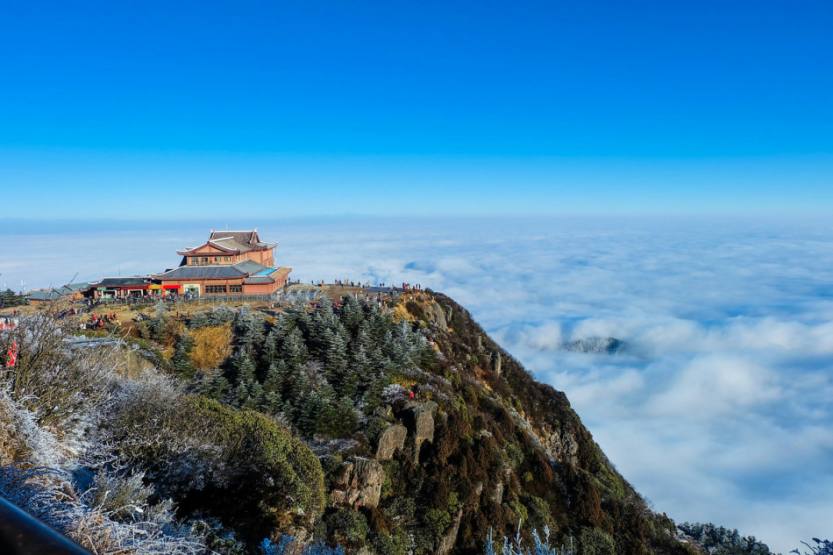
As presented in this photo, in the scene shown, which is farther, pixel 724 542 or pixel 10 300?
pixel 10 300

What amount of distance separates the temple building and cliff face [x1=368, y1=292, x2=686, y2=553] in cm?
1749

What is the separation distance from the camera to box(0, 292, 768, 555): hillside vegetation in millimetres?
8000

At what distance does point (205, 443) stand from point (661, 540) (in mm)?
22905

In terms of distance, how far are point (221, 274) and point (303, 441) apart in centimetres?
2252

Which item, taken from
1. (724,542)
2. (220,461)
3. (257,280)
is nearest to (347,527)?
(220,461)

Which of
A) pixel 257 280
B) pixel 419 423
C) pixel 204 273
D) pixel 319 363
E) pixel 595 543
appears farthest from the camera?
pixel 204 273

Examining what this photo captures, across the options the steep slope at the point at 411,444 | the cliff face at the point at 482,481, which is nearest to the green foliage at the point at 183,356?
the steep slope at the point at 411,444

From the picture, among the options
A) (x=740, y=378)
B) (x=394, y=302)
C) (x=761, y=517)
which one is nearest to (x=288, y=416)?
(x=394, y=302)

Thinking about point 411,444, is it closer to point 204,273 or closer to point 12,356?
point 12,356

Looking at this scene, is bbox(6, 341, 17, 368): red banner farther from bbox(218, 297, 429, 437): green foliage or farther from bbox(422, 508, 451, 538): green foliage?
bbox(422, 508, 451, 538): green foliage

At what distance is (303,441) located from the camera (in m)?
20.2

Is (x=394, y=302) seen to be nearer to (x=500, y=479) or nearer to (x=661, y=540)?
(x=500, y=479)

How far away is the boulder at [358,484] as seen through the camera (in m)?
18.2

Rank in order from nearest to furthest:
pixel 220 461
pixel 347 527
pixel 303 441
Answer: pixel 220 461
pixel 347 527
pixel 303 441
